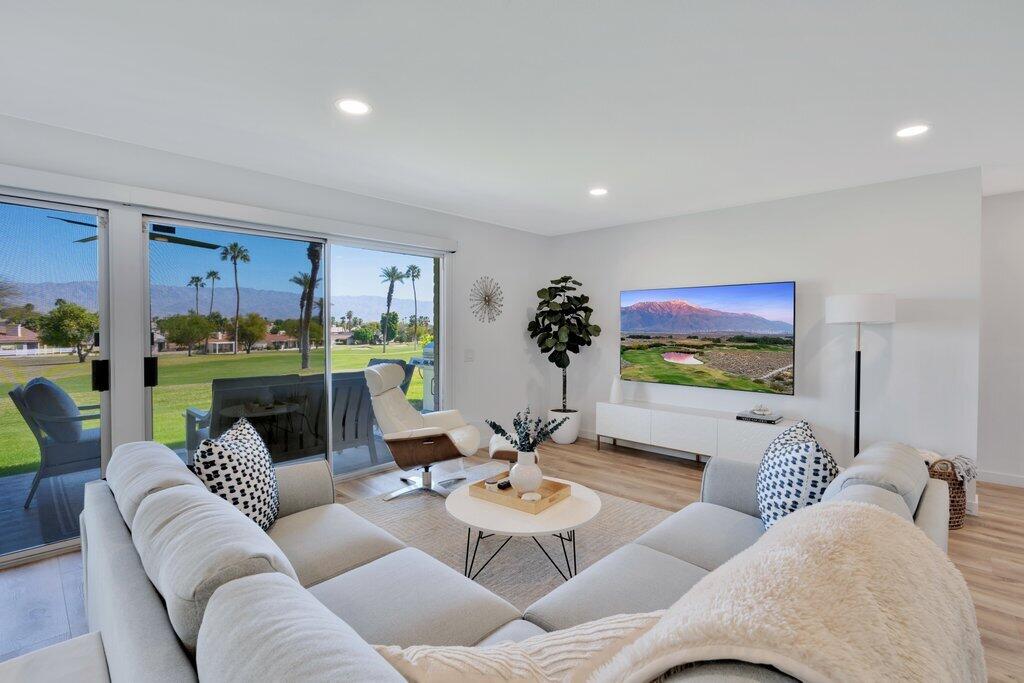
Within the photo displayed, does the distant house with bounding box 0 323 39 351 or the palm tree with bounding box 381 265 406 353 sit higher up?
the palm tree with bounding box 381 265 406 353

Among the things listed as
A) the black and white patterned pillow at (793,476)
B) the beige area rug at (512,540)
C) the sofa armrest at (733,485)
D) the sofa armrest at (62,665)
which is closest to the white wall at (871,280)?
the beige area rug at (512,540)

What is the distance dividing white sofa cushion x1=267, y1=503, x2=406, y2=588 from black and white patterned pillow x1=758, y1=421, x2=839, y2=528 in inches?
59.7

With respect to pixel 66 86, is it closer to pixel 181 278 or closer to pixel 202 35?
pixel 202 35

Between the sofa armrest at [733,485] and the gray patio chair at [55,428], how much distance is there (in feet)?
11.9

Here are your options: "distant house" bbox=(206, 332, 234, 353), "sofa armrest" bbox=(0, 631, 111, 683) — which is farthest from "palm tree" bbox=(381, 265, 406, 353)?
"sofa armrest" bbox=(0, 631, 111, 683)

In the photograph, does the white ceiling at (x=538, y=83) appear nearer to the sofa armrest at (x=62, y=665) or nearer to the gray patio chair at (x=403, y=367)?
the gray patio chair at (x=403, y=367)

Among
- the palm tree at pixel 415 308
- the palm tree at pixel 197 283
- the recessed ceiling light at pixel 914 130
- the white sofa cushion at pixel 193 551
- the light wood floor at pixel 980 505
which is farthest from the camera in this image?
the palm tree at pixel 415 308

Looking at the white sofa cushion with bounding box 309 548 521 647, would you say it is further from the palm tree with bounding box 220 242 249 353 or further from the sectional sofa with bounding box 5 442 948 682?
the palm tree with bounding box 220 242 249 353

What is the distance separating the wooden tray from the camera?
2318 mm

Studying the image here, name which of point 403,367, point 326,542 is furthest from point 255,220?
point 326,542

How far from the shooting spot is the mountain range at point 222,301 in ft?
8.93

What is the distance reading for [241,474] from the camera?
1.91 m

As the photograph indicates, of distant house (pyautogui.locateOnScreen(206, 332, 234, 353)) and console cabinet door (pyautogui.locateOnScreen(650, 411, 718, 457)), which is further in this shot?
console cabinet door (pyautogui.locateOnScreen(650, 411, 718, 457))

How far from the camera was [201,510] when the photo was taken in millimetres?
1182
